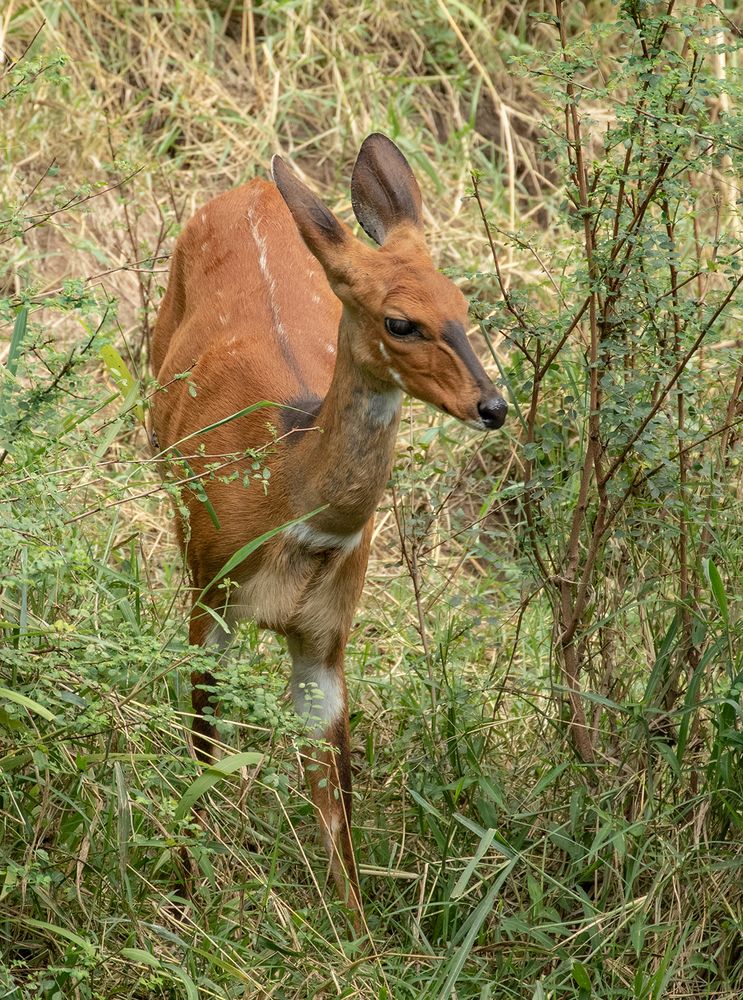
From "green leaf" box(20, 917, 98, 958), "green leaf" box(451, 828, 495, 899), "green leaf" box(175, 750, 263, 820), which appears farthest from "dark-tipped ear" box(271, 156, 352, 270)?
"green leaf" box(20, 917, 98, 958)

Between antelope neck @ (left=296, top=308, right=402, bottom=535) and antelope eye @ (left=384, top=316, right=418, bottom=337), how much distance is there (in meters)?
0.16

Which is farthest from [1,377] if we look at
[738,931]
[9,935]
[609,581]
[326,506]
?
[738,931]

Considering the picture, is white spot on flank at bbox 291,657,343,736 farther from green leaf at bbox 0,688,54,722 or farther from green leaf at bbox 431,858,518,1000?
green leaf at bbox 0,688,54,722

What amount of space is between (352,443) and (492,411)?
1.59 feet

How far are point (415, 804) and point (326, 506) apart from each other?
991mm

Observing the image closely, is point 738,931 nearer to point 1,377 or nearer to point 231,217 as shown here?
point 1,377

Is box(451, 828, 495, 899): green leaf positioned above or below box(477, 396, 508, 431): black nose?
below

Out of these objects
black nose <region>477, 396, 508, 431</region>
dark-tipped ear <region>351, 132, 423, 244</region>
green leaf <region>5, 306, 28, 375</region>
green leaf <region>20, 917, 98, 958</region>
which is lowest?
green leaf <region>20, 917, 98, 958</region>

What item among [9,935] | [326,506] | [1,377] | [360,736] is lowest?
[360,736]

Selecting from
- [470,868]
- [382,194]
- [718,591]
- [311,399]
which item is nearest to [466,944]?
[470,868]

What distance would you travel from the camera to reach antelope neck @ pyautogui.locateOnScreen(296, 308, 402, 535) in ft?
12.9

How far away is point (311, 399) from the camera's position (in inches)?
177

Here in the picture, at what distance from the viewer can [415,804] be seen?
4.44 metres

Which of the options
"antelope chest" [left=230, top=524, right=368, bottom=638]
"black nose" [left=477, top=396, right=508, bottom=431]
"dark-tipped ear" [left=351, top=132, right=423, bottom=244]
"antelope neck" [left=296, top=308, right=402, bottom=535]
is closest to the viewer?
"black nose" [left=477, top=396, right=508, bottom=431]
